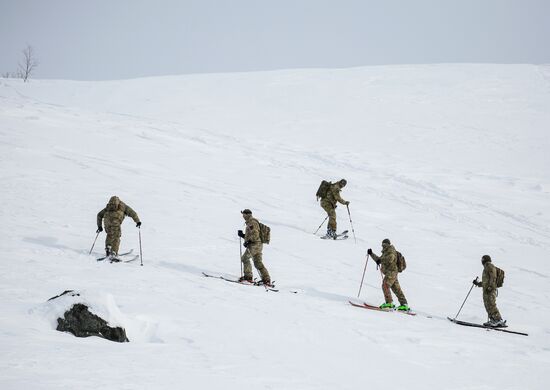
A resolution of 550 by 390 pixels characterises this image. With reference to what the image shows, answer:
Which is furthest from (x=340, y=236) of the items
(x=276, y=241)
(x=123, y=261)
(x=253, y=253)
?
(x=123, y=261)

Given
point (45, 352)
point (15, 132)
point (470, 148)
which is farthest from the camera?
point (470, 148)

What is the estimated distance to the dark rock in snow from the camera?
6316 millimetres

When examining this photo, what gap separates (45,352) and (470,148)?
3164cm

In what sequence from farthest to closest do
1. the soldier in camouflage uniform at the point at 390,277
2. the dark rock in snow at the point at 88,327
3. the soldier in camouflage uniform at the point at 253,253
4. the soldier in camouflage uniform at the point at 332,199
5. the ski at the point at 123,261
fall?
the soldier in camouflage uniform at the point at 332,199
the ski at the point at 123,261
the soldier in camouflage uniform at the point at 253,253
the soldier in camouflage uniform at the point at 390,277
the dark rock in snow at the point at 88,327

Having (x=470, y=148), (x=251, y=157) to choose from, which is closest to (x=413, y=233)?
(x=251, y=157)

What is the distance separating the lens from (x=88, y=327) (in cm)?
633

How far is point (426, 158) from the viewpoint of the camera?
100 feet

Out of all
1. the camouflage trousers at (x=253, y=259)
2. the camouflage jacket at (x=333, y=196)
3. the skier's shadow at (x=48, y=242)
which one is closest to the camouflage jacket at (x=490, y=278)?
the camouflage trousers at (x=253, y=259)

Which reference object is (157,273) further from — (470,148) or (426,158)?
(470,148)

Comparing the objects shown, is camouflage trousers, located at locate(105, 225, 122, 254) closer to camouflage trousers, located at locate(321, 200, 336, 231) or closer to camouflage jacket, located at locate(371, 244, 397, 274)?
camouflage jacket, located at locate(371, 244, 397, 274)

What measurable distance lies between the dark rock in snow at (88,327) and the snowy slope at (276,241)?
18cm

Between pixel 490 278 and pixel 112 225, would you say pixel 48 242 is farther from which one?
pixel 490 278

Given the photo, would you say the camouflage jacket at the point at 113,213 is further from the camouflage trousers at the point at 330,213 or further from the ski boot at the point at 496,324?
the ski boot at the point at 496,324

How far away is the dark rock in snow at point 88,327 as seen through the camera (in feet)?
20.7
